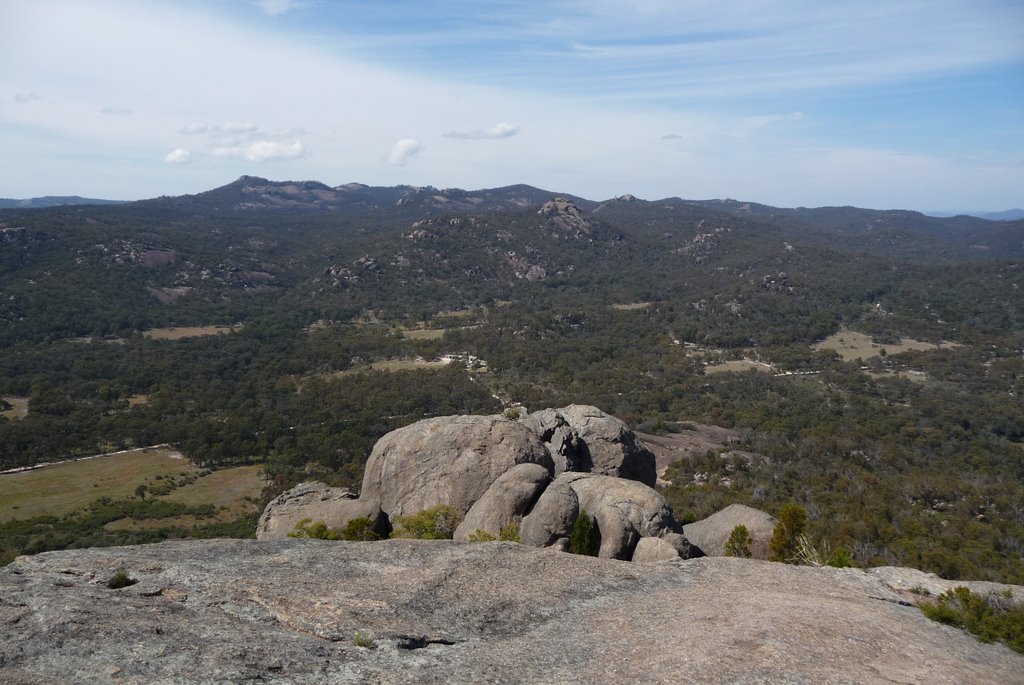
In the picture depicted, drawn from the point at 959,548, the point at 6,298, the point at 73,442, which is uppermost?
the point at 6,298

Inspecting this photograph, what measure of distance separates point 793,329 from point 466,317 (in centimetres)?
9805

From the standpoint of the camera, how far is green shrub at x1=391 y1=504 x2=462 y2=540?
30.4 m

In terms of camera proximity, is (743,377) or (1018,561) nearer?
(1018,561)

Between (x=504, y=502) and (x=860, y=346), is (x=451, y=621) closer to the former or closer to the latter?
(x=504, y=502)

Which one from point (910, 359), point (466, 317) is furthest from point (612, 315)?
point (910, 359)

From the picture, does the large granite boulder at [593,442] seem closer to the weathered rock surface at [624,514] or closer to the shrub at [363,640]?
the weathered rock surface at [624,514]

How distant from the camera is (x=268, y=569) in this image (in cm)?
2025

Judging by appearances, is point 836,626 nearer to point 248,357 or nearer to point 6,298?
point 248,357

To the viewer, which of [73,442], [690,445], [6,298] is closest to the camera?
[690,445]

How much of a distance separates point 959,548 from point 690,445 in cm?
3865

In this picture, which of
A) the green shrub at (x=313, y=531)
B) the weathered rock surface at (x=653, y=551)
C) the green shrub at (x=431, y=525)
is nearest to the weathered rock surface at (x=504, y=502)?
the green shrub at (x=431, y=525)

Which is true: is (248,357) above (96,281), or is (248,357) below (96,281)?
below

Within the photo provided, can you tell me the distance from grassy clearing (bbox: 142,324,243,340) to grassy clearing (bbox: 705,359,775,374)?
5339 inches

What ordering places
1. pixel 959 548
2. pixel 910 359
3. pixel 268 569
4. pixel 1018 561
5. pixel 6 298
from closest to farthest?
pixel 268 569 < pixel 1018 561 < pixel 959 548 < pixel 910 359 < pixel 6 298
